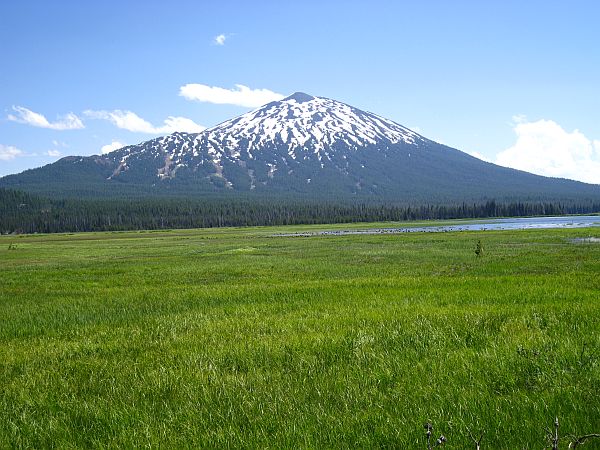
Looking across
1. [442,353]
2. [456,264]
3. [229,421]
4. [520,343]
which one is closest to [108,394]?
[229,421]

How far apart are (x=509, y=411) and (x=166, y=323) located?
10300 millimetres

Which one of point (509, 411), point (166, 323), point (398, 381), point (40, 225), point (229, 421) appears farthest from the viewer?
point (40, 225)

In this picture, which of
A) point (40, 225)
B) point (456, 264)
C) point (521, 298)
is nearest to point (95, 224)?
point (40, 225)

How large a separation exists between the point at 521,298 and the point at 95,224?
20405cm

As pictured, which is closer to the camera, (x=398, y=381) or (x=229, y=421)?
(x=229, y=421)

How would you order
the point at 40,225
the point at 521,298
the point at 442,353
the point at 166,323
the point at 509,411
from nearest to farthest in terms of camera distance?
the point at 509,411, the point at 442,353, the point at 166,323, the point at 521,298, the point at 40,225

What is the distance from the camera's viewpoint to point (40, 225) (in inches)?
7500

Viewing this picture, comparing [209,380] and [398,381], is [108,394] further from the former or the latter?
[398,381]

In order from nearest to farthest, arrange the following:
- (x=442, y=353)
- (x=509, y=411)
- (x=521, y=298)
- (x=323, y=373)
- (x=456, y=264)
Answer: (x=509, y=411) < (x=323, y=373) < (x=442, y=353) < (x=521, y=298) < (x=456, y=264)

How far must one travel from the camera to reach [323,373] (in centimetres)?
798

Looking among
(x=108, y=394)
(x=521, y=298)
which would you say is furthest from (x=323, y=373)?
(x=521, y=298)

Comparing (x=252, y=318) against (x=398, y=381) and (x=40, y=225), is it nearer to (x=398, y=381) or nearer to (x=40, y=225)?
(x=398, y=381)

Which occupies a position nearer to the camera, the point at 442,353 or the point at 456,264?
the point at 442,353

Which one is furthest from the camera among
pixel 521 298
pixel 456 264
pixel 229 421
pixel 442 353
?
pixel 456 264
